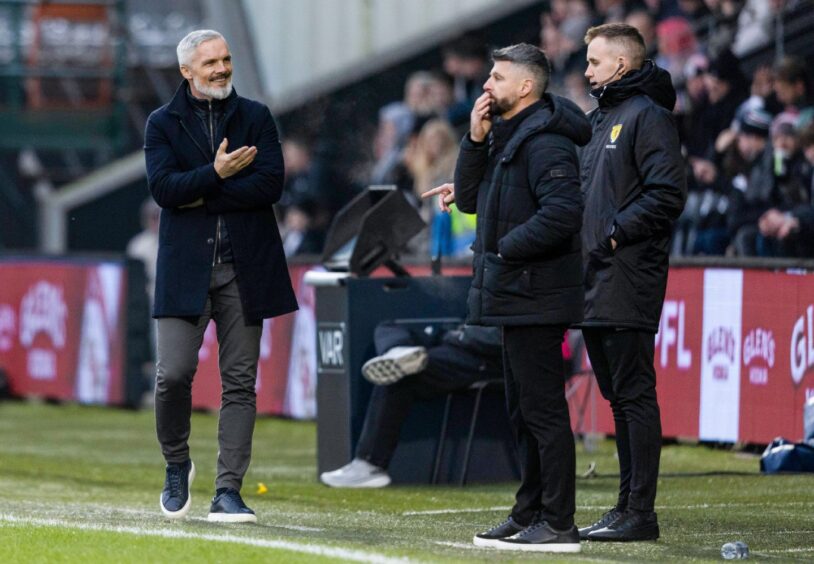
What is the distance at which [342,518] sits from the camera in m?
8.91

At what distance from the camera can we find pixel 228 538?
Answer: 7.26 meters

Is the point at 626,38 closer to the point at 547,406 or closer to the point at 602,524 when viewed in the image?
the point at 547,406

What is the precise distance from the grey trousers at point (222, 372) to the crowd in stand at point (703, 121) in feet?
9.90

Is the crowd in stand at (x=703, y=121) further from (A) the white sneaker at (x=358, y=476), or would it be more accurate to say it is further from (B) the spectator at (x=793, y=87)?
(A) the white sneaker at (x=358, y=476)

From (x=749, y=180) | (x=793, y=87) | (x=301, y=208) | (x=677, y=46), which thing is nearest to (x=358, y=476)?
(x=749, y=180)

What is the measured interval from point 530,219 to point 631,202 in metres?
0.94

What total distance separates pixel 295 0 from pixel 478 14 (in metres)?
3.77

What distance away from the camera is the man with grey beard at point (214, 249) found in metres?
8.12

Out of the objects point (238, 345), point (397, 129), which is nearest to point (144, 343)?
point (397, 129)

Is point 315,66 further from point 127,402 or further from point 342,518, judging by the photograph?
point 342,518

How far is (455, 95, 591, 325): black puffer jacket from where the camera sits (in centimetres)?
715

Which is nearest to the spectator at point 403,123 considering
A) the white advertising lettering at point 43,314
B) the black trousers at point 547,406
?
the white advertising lettering at point 43,314

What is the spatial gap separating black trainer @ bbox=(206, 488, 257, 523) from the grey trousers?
0.04 metres

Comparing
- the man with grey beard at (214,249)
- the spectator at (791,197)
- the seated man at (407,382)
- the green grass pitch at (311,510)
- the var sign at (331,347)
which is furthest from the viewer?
the spectator at (791,197)
